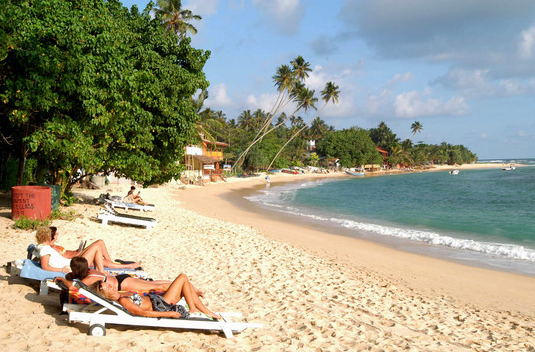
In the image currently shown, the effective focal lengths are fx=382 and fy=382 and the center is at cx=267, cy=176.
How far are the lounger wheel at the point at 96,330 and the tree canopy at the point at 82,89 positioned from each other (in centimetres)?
607

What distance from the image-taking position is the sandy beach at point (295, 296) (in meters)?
4.43

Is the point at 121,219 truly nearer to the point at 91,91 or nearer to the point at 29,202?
the point at 29,202

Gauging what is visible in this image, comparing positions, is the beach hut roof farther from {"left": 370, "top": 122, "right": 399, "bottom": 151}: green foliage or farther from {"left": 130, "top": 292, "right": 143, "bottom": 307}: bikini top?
{"left": 370, "top": 122, "right": 399, "bottom": 151}: green foliage

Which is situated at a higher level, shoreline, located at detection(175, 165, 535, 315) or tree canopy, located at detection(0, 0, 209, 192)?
tree canopy, located at detection(0, 0, 209, 192)

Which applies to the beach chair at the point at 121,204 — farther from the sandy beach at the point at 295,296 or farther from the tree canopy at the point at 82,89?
the tree canopy at the point at 82,89

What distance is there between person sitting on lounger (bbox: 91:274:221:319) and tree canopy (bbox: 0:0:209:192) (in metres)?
5.85

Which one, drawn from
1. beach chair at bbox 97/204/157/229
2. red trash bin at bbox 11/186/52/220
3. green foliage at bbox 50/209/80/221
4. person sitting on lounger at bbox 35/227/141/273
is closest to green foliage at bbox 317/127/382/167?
beach chair at bbox 97/204/157/229

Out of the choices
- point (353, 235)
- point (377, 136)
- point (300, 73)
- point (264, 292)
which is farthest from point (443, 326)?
point (377, 136)

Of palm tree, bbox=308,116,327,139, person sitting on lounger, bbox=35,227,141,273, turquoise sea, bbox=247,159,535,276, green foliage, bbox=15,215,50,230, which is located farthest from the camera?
palm tree, bbox=308,116,327,139

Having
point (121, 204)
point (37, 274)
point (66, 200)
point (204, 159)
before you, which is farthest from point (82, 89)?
point (204, 159)

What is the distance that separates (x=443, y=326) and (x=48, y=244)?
5.94m

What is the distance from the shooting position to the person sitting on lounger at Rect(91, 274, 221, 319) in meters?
4.38

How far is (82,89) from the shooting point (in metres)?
9.12

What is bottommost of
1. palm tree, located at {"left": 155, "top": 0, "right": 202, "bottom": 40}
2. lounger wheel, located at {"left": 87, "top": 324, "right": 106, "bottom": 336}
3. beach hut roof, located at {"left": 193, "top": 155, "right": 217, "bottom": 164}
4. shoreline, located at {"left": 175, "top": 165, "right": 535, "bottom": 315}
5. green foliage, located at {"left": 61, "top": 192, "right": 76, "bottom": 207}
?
shoreline, located at {"left": 175, "top": 165, "right": 535, "bottom": 315}
